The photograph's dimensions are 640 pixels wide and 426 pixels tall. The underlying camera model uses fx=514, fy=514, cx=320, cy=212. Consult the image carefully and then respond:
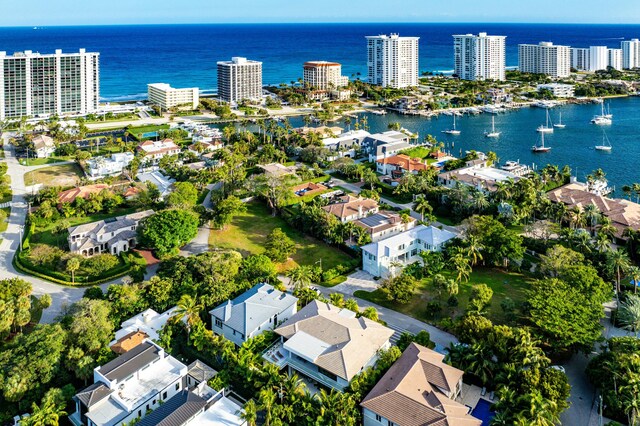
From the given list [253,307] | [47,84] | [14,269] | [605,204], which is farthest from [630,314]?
[47,84]

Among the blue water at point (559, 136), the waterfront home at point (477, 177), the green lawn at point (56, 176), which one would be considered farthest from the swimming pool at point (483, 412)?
the green lawn at point (56, 176)

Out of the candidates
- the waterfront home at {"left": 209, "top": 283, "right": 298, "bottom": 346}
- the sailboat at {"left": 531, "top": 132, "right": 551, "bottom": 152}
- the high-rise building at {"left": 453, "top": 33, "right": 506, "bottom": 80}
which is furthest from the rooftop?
the high-rise building at {"left": 453, "top": 33, "right": 506, "bottom": 80}

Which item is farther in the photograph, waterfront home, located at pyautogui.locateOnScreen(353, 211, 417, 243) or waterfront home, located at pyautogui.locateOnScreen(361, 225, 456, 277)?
waterfront home, located at pyautogui.locateOnScreen(353, 211, 417, 243)

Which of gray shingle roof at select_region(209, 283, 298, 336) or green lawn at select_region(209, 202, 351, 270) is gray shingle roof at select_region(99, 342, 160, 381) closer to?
gray shingle roof at select_region(209, 283, 298, 336)

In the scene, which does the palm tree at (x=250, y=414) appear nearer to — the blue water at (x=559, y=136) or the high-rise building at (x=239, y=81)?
the blue water at (x=559, y=136)

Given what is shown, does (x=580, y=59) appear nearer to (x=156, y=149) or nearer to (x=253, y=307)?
(x=156, y=149)

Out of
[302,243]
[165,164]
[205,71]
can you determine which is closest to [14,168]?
[165,164]
